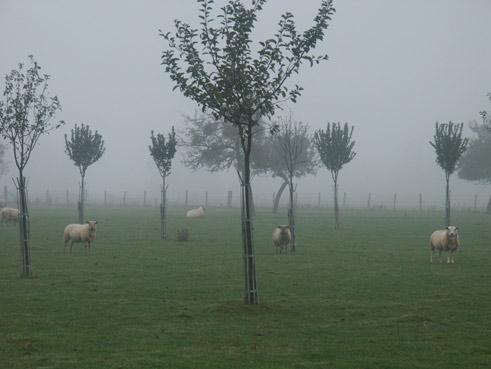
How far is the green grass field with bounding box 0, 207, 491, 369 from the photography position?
10391mm

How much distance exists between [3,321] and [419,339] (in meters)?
7.34

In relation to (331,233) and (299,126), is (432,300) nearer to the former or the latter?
(331,233)

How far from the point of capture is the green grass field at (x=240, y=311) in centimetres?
1039

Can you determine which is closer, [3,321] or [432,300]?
[3,321]

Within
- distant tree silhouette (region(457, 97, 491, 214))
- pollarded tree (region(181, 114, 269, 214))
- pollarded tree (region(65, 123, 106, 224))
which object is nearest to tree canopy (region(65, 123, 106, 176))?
pollarded tree (region(65, 123, 106, 224))

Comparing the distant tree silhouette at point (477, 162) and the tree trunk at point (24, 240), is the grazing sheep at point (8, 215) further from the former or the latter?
the distant tree silhouette at point (477, 162)

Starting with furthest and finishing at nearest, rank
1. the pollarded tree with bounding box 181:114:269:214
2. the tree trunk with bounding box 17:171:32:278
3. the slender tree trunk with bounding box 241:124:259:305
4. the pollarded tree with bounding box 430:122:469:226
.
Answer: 1. the pollarded tree with bounding box 181:114:269:214
2. the pollarded tree with bounding box 430:122:469:226
3. the tree trunk with bounding box 17:171:32:278
4. the slender tree trunk with bounding box 241:124:259:305

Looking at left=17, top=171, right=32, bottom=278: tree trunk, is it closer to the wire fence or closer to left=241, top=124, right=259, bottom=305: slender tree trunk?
left=241, top=124, right=259, bottom=305: slender tree trunk

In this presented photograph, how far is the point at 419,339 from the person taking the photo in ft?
38.0

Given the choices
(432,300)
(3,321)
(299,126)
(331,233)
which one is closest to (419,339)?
(432,300)

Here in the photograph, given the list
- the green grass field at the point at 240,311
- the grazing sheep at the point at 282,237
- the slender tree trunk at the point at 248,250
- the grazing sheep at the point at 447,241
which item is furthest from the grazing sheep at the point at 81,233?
the slender tree trunk at the point at 248,250

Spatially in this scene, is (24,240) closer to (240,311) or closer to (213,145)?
(240,311)

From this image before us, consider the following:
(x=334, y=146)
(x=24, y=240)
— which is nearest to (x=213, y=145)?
(x=334, y=146)

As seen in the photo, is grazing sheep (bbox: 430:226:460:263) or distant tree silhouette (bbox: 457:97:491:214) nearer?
grazing sheep (bbox: 430:226:460:263)
